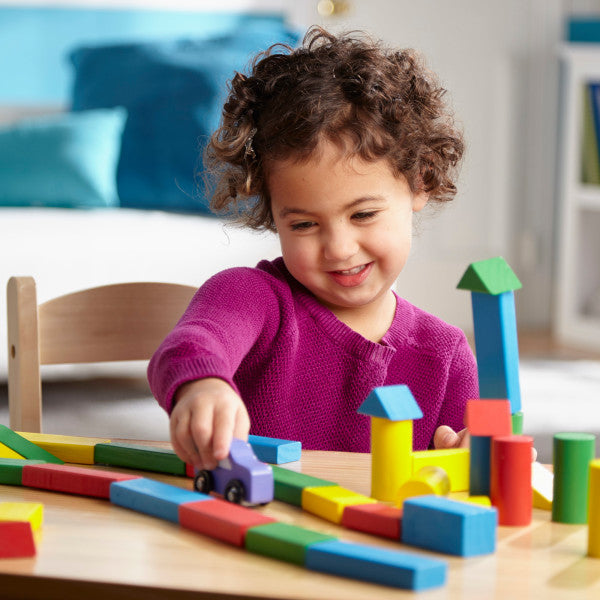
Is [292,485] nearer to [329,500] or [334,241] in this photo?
[329,500]

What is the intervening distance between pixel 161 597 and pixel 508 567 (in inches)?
7.3

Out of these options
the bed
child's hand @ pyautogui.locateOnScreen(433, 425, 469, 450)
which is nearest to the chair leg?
child's hand @ pyautogui.locateOnScreen(433, 425, 469, 450)

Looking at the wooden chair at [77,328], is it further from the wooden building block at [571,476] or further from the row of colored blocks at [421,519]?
the wooden building block at [571,476]

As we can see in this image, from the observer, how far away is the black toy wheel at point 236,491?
2.01 ft

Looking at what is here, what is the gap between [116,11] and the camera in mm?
3129

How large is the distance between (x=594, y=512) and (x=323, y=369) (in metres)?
0.49

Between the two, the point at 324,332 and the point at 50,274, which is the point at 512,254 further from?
the point at 324,332

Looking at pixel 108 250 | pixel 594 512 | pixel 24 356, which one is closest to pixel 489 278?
pixel 594 512

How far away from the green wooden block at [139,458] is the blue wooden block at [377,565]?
21 cm

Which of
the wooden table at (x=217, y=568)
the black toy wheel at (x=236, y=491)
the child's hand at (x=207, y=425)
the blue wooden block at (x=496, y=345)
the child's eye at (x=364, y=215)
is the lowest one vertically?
the wooden table at (x=217, y=568)

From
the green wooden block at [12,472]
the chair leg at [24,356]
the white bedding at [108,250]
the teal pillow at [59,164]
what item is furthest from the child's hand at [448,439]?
the teal pillow at [59,164]

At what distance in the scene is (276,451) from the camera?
2.42 feet

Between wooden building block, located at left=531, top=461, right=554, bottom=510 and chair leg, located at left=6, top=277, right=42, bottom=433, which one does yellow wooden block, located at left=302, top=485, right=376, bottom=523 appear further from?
chair leg, located at left=6, top=277, right=42, bottom=433

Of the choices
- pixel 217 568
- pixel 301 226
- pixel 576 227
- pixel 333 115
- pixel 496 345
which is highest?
pixel 576 227
